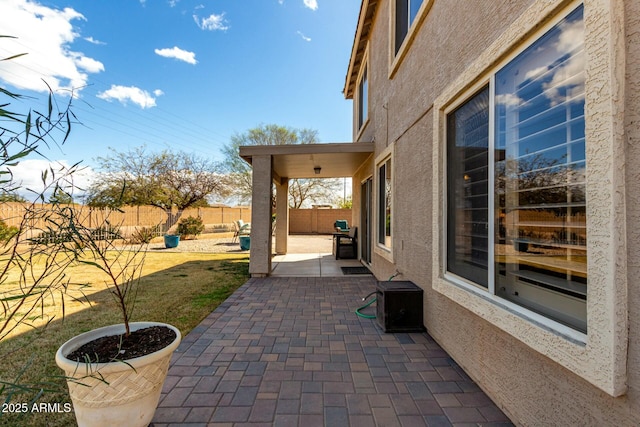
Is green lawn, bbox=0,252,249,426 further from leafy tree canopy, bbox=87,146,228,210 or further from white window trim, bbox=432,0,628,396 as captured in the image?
leafy tree canopy, bbox=87,146,228,210

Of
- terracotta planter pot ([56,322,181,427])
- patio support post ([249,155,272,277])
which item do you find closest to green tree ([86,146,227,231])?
patio support post ([249,155,272,277])

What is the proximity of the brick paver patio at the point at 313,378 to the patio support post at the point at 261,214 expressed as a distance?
2519 mm

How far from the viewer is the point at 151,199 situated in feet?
53.0

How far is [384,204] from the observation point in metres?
5.91

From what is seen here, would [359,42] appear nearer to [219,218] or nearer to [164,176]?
[164,176]

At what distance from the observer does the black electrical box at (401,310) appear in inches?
145

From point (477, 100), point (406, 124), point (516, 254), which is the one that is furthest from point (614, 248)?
point (406, 124)

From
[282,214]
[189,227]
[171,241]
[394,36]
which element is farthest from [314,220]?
[394,36]

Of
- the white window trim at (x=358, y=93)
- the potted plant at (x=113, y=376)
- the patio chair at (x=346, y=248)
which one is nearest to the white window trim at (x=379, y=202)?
the white window trim at (x=358, y=93)

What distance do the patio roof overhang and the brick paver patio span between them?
150 inches

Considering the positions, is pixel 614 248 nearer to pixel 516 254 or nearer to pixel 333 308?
pixel 516 254

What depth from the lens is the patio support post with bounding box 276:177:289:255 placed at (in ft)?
33.7

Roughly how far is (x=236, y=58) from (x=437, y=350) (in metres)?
19.5

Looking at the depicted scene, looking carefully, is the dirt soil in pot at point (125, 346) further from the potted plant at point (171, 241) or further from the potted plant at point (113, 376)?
the potted plant at point (171, 241)
